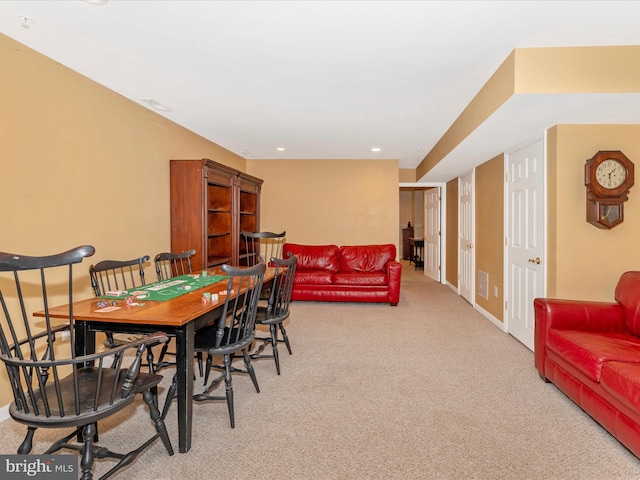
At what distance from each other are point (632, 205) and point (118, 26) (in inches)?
160

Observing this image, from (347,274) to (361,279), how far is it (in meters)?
0.27

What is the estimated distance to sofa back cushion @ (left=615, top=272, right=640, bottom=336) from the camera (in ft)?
8.36

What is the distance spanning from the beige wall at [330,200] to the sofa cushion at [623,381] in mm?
4439

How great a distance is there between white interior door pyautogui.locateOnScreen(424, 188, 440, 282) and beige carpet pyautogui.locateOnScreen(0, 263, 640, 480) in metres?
4.10

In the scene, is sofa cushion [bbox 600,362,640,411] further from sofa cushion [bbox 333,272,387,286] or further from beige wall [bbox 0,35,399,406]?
beige wall [bbox 0,35,399,406]

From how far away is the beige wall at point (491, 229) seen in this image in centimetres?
438

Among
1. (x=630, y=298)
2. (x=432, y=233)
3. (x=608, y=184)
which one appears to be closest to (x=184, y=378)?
(x=630, y=298)

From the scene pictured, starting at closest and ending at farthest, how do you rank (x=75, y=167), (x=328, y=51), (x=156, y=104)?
(x=328, y=51) < (x=75, y=167) < (x=156, y=104)

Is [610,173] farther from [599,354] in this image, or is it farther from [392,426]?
[392,426]

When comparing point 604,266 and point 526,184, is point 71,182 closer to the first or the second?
point 526,184

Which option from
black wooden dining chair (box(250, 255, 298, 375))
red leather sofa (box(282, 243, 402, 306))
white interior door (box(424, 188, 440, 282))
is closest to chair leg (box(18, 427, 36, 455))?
black wooden dining chair (box(250, 255, 298, 375))

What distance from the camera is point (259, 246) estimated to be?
6.04 meters

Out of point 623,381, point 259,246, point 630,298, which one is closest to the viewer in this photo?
point 623,381

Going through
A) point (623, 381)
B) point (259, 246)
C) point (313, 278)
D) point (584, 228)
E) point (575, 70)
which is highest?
point (575, 70)
